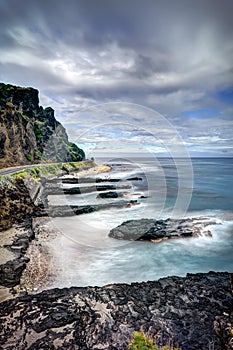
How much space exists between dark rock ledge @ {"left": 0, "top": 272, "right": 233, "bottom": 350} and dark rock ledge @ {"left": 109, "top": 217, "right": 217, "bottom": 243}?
18.2 feet

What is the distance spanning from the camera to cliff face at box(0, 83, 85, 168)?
37500 mm

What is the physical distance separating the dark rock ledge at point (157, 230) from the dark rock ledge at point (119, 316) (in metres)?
5.54

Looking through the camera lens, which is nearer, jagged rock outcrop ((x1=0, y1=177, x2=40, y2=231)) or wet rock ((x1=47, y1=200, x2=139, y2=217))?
jagged rock outcrop ((x1=0, y1=177, x2=40, y2=231))

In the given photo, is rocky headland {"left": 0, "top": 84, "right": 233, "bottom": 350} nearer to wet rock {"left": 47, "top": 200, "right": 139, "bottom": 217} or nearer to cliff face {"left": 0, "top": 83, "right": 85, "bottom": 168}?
wet rock {"left": 47, "top": 200, "right": 139, "bottom": 217}

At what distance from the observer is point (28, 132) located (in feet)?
155

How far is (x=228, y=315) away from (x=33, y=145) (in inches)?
1927

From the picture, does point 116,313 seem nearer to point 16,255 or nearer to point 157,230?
point 16,255

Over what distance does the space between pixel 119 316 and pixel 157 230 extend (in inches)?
338

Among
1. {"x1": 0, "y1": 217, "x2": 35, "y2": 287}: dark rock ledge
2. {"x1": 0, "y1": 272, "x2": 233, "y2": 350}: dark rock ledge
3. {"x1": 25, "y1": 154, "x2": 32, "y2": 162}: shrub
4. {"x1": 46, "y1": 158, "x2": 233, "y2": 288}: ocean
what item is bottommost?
{"x1": 46, "y1": 158, "x2": 233, "y2": 288}: ocean

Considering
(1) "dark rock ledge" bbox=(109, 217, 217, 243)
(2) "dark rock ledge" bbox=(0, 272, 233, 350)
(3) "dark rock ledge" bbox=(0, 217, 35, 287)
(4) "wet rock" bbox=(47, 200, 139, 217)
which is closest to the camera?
(2) "dark rock ledge" bbox=(0, 272, 233, 350)

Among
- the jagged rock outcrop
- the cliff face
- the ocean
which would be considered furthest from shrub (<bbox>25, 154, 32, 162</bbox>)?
the ocean

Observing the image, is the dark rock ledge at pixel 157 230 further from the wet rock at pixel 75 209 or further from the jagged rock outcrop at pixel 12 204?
the jagged rock outcrop at pixel 12 204

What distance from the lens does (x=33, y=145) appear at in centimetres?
4938

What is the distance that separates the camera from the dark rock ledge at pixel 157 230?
14715 millimetres
